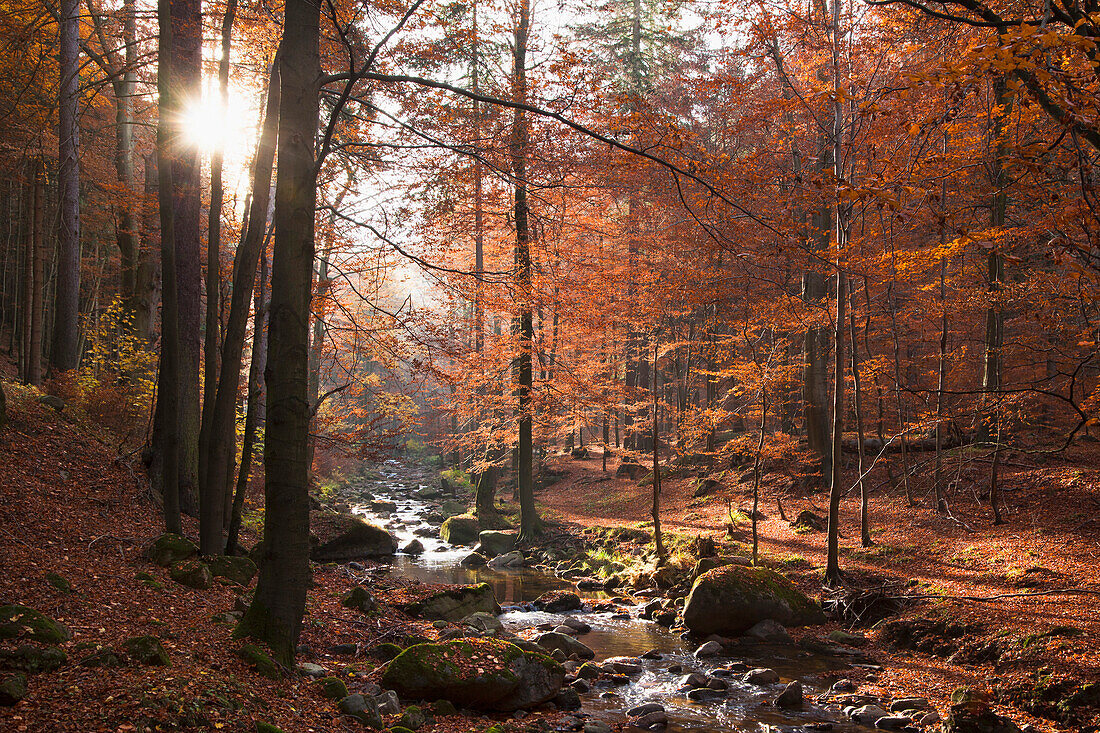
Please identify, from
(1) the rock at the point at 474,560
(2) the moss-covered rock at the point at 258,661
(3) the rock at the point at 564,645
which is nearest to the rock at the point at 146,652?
(2) the moss-covered rock at the point at 258,661

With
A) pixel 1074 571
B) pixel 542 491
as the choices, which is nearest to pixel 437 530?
pixel 542 491

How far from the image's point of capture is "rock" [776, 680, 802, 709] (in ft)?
20.7

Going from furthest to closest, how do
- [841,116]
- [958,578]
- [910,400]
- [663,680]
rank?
[910,400], [841,116], [958,578], [663,680]

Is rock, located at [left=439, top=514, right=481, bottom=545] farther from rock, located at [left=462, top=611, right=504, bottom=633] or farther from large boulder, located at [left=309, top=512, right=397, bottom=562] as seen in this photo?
rock, located at [left=462, top=611, right=504, bottom=633]

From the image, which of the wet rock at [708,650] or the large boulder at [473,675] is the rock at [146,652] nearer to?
the large boulder at [473,675]

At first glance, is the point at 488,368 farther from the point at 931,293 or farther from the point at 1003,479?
the point at 1003,479

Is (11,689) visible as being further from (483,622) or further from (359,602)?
(483,622)

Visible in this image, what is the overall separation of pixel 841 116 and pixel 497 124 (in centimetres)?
507

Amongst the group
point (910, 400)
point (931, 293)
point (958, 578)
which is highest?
point (931, 293)

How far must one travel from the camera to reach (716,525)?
45.8 feet

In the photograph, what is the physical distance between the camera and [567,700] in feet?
19.9

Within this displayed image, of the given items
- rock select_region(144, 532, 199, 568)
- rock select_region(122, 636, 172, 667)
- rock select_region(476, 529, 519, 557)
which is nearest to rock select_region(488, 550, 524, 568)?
rock select_region(476, 529, 519, 557)

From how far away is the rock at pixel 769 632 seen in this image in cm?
836

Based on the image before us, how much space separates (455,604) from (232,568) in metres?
3.18
